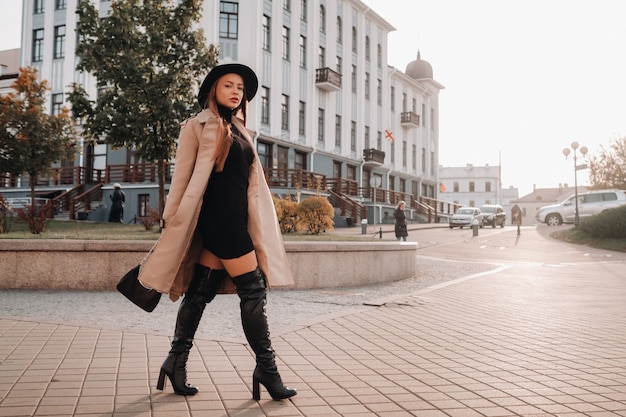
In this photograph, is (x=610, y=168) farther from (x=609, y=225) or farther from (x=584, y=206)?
(x=609, y=225)

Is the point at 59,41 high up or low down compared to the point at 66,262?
up

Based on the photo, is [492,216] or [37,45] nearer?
[37,45]

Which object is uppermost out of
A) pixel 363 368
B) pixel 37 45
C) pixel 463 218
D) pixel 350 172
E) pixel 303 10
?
pixel 303 10

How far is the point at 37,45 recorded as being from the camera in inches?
1289

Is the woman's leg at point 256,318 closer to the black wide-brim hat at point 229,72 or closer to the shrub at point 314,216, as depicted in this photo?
the black wide-brim hat at point 229,72

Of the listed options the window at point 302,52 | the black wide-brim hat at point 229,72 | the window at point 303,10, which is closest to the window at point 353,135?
the window at point 302,52

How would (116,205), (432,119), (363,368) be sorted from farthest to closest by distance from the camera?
(432,119), (116,205), (363,368)

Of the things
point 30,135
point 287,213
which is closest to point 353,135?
point 30,135

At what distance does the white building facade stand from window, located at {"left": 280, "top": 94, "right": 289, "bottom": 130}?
6cm

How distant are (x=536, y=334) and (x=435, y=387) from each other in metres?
2.46

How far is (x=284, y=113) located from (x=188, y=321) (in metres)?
29.3

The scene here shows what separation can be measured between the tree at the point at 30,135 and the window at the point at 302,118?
44.0ft

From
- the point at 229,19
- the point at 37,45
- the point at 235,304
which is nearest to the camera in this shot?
Answer: the point at 235,304

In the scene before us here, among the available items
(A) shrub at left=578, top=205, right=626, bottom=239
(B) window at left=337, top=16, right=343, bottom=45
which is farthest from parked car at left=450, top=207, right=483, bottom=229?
(B) window at left=337, top=16, right=343, bottom=45
